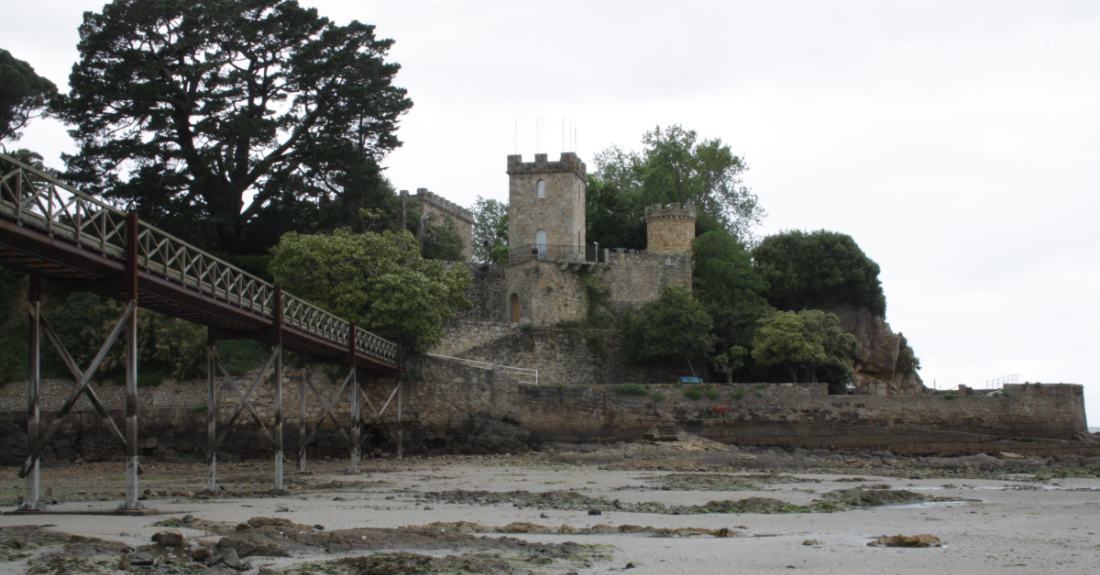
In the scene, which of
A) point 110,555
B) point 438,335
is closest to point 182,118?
point 438,335

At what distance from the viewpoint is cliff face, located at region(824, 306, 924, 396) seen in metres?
39.0

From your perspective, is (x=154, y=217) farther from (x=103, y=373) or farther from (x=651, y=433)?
(x=651, y=433)

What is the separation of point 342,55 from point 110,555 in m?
29.8

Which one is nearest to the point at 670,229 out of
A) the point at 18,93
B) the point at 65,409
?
the point at 18,93

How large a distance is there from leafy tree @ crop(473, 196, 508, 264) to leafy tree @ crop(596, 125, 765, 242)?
804 cm

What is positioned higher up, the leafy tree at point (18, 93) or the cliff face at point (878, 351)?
the leafy tree at point (18, 93)

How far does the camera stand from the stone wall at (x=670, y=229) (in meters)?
42.6

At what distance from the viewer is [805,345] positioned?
107ft

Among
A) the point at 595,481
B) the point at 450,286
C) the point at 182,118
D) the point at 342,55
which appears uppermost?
the point at 342,55

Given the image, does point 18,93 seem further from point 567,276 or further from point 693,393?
point 693,393

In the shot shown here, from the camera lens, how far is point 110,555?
7230 millimetres

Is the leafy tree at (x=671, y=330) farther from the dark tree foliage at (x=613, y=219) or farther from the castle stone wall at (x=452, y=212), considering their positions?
the castle stone wall at (x=452, y=212)

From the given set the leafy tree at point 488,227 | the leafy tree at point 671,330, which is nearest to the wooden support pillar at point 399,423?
the leafy tree at point 671,330

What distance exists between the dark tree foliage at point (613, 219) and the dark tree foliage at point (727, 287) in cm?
654
